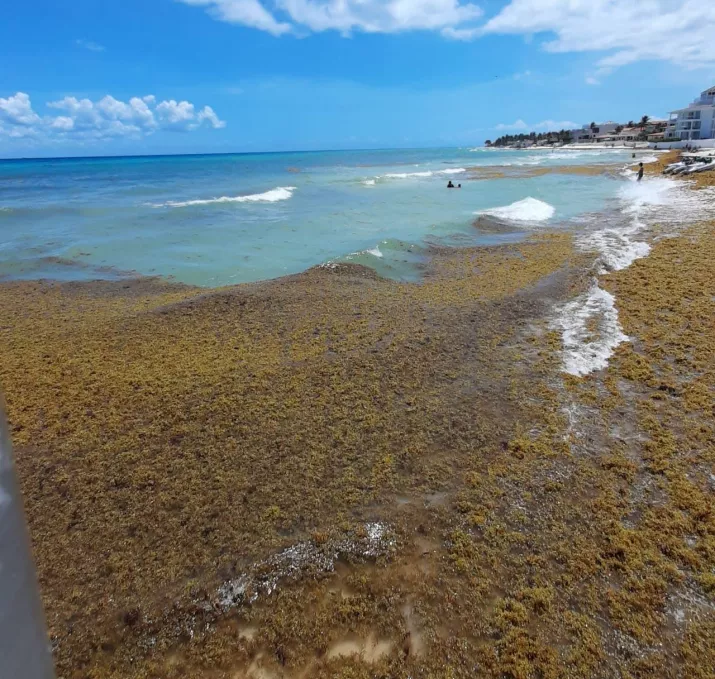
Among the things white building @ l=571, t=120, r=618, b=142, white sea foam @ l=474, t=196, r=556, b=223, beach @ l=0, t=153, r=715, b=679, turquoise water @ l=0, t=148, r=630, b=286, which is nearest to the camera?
beach @ l=0, t=153, r=715, b=679

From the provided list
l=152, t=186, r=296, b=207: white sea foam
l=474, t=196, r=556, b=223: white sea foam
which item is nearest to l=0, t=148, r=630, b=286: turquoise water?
l=152, t=186, r=296, b=207: white sea foam

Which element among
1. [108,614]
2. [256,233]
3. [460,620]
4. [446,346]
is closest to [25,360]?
[108,614]

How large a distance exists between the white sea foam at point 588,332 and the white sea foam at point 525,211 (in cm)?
1304

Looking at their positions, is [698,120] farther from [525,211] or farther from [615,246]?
[615,246]

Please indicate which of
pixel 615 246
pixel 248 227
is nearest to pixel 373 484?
pixel 615 246

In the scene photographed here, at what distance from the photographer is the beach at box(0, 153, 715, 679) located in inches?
154

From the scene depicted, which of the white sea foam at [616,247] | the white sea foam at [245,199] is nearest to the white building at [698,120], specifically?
the white sea foam at [616,247]

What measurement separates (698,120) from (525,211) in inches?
2934

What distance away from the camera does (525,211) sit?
25828mm

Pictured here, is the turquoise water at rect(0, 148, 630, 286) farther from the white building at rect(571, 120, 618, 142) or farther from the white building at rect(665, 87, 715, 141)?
the white building at rect(571, 120, 618, 142)

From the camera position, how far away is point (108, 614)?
13.6 feet

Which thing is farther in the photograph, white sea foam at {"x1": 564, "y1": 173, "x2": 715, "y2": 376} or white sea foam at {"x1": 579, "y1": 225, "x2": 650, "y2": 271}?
white sea foam at {"x1": 579, "y1": 225, "x2": 650, "y2": 271}

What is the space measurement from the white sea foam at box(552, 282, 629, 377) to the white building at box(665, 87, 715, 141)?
8684 centimetres

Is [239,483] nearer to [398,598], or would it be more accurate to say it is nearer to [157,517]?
[157,517]
